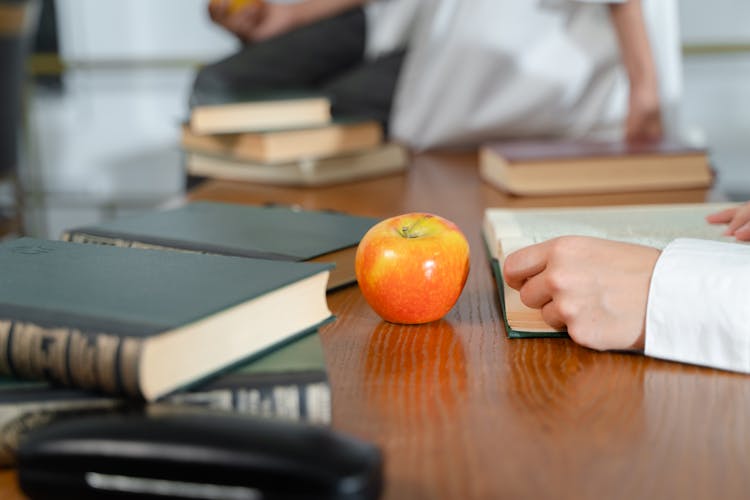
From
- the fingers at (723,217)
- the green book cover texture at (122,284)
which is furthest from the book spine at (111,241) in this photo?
the fingers at (723,217)

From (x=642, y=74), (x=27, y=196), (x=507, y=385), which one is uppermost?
(x=642, y=74)

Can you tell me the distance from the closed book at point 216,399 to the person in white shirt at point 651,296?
19 cm

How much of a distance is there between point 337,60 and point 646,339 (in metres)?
1.42

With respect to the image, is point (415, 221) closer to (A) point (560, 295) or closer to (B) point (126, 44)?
(A) point (560, 295)

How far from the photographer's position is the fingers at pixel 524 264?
63cm

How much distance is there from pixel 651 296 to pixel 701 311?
0.03 metres

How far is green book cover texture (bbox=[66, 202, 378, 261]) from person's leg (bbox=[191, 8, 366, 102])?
789mm

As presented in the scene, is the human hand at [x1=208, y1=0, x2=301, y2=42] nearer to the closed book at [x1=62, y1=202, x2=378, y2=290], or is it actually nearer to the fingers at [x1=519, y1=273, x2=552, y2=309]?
the closed book at [x1=62, y1=202, x2=378, y2=290]

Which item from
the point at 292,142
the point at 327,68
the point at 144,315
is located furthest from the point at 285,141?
the point at 144,315

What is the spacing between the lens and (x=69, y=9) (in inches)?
147

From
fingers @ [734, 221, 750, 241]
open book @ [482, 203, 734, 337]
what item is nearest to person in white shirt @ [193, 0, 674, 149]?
open book @ [482, 203, 734, 337]

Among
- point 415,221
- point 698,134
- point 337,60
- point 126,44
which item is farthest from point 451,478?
point 126,44

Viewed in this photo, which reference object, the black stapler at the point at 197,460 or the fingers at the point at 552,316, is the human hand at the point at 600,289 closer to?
the fingers at the point at 552,316

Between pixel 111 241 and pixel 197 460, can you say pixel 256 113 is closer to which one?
pixel 111 241
